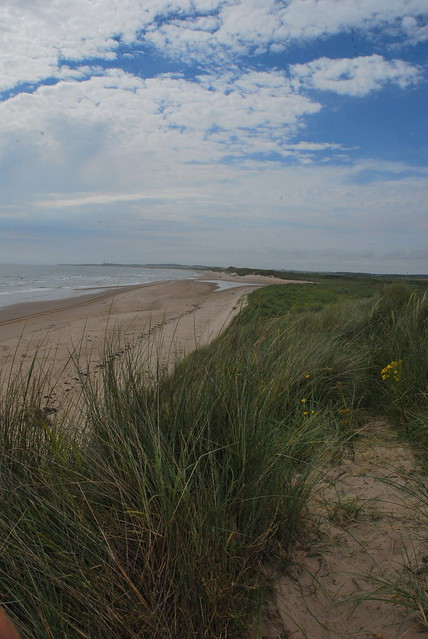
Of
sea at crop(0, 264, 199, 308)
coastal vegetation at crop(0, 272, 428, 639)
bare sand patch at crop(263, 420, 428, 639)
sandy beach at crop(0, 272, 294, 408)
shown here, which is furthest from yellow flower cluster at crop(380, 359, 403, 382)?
sea at crop(0, 264, 199, 308)

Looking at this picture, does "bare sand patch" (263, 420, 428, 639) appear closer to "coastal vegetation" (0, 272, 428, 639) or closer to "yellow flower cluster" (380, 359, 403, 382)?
"coastal vegetation" (0, 272, 428, 639)

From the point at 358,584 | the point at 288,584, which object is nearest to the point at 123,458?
the point at 288,584

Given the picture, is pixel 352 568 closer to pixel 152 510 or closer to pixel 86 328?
pixel 152 510

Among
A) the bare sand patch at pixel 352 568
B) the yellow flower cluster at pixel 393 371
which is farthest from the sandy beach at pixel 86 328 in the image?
the bare sand patch at pixel 352 568

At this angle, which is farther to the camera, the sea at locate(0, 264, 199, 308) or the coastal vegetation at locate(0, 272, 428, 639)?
the sea at locate(0, 264, 199, 308)

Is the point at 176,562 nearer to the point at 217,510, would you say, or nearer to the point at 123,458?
the point at 217,510

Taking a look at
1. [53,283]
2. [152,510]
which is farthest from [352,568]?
[53,283]

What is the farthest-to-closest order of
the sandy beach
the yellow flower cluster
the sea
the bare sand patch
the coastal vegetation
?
the sea
the sandy beach
the yellow flower cluster
the bare sand patch
the coastal vegetation

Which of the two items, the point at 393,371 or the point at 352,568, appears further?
the point at 393,371

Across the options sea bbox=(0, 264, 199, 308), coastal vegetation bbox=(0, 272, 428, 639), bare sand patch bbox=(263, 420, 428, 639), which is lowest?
bare sand patch bbox=(263, 420, 428, 639)

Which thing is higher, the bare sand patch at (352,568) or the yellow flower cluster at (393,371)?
the yellow flower cluster at (393,371)

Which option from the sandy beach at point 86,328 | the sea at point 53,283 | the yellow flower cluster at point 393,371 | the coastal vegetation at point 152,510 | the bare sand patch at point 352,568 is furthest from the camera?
the sea at point 53,283

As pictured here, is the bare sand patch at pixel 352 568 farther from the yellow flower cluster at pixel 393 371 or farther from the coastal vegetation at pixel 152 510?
the yellow flower cluster at pixel 393 371

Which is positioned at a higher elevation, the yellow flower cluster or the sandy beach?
the yellow flower cluster
